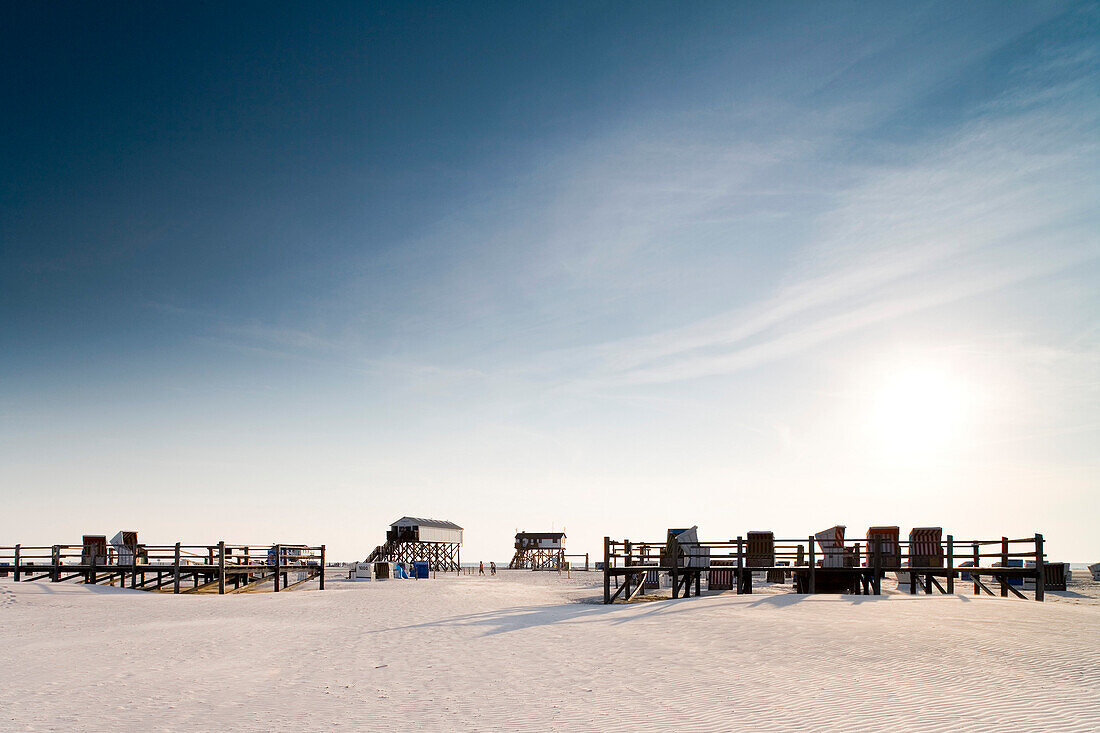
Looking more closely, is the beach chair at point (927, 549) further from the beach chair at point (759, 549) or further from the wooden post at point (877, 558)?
the beach chair at point (759, 549)

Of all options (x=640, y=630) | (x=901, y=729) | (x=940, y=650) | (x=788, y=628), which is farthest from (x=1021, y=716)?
(x=640, y=630)

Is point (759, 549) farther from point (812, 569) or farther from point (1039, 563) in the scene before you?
point (1039, 563)

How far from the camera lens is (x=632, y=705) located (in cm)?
936

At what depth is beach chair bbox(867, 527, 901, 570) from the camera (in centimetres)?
2397

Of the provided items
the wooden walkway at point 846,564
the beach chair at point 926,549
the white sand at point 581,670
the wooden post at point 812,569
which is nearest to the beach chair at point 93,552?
the white sand at point 581,670

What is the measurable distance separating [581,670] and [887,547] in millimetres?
16923

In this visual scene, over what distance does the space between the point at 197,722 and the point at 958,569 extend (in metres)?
23.8

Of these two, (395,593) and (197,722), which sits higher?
(197,722)

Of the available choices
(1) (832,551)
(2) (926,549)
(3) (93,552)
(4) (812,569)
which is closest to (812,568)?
(4) (812,569)

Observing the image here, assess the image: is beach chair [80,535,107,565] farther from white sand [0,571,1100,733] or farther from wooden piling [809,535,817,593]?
wooden piling [809,535,817,593]

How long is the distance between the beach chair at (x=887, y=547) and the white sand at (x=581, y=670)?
4.08 metres

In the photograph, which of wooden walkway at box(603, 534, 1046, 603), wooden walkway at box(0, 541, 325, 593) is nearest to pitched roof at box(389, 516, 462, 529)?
wooden walkway at box(0, 541, 325, 593)

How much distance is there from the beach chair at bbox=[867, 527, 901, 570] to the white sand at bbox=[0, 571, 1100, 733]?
4084mm

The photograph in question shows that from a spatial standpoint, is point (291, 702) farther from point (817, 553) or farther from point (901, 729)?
point (817, 553)
